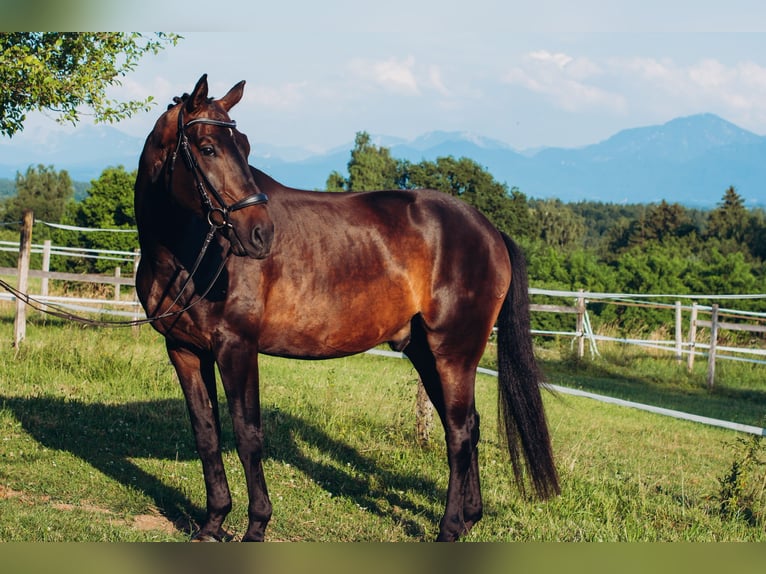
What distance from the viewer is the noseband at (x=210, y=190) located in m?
3.44

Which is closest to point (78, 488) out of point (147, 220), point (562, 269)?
point (147, 220)

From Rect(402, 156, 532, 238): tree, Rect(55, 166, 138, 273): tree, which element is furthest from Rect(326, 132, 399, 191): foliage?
Rect(55, 166, 138, 273): tree

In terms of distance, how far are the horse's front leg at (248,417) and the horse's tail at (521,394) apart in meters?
1.57

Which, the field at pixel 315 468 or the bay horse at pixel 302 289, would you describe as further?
the field at pixel 315 468

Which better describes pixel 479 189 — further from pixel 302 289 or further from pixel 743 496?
pixel 302 289

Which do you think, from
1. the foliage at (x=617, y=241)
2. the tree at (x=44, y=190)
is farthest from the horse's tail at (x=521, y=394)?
the tree at (x=44, y=190)

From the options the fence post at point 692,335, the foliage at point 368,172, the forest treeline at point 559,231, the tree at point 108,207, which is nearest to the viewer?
the fence post at point 692,335

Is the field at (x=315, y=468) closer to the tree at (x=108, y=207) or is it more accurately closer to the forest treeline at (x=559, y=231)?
the forest treeline at (x=559, y=231)

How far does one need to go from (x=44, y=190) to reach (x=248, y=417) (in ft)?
171

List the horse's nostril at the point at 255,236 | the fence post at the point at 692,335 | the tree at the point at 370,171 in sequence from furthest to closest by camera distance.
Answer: the tree at the point at 370,171
the fence post at the point at 692,335
the horse's nostril at the point at 255,236

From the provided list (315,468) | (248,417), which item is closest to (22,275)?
(315,468)

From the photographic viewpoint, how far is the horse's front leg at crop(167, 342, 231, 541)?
159 inches

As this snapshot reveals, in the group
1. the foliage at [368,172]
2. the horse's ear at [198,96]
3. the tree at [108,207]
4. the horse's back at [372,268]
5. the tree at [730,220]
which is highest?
the foliage at [368,172]
